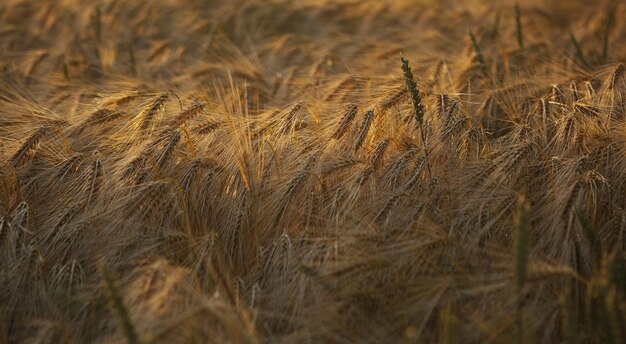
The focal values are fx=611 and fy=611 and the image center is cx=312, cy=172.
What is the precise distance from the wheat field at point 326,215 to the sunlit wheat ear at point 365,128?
1 centimetres

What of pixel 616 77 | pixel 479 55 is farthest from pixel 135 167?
pixel 616 77

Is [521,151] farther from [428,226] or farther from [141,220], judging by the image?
[141,220]

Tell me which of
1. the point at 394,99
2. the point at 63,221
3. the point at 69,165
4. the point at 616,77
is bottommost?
the point at 63,221

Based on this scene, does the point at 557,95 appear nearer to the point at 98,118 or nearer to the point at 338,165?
the point at 338,165

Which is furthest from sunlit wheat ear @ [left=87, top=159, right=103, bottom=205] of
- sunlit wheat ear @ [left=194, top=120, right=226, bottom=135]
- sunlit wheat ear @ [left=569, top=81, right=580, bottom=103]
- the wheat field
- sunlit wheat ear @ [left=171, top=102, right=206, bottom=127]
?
sunlit wheat ear @ [left=569, top=81, right=580, bottom=103]

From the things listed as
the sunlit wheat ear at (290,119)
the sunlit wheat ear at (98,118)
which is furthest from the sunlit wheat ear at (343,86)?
the sunlit wheat ear at (98,118)

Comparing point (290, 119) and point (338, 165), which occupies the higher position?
point (290, 119)

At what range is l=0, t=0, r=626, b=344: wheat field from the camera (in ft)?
7.10

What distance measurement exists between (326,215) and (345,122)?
0.49 metres

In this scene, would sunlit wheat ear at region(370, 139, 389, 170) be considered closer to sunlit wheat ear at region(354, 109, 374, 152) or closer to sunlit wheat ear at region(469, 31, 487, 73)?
sunlit wheat ear at region(354, 109, 374, 152)

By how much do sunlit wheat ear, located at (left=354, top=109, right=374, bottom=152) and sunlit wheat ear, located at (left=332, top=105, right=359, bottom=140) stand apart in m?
0.08

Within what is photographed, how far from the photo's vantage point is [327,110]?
344 cm

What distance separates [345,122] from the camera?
2.95 m

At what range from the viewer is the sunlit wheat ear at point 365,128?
9.41ft
